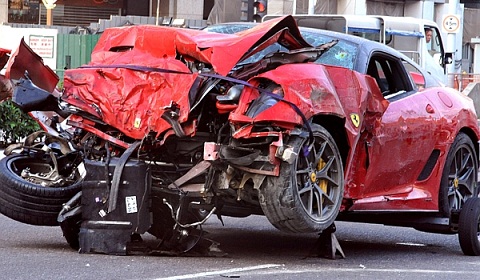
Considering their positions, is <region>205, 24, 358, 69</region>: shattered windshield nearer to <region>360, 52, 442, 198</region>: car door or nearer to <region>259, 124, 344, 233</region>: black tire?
<region>360, 52, 442, 198</region>: car door

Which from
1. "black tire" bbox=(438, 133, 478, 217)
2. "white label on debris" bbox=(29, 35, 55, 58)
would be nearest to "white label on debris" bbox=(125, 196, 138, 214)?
"black tire" bbox=(438, 133, 478, 217)

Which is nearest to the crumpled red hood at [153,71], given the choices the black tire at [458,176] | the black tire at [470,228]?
the black tire at [458,176]

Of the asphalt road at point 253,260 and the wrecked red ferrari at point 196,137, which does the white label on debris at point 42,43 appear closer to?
the asphalt road at point 253,260

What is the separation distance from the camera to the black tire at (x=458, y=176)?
963 centimetres

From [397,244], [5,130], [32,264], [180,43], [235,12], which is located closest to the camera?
[32,264]

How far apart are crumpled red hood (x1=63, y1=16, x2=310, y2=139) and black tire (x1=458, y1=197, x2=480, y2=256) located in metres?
2.47

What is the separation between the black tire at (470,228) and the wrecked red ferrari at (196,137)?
0.97 meters

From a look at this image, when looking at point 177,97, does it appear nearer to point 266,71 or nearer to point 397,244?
point 266,71

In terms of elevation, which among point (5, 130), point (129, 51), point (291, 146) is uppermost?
point (129, 51)

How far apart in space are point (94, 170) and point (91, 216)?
1.06ft

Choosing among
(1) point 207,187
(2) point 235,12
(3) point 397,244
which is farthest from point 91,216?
(2) point 235,12

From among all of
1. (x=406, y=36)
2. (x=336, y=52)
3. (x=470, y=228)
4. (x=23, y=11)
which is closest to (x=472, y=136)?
(x=470, y=228)

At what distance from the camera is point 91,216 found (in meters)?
7.75

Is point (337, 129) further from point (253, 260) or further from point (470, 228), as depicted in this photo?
point (470, 228)
